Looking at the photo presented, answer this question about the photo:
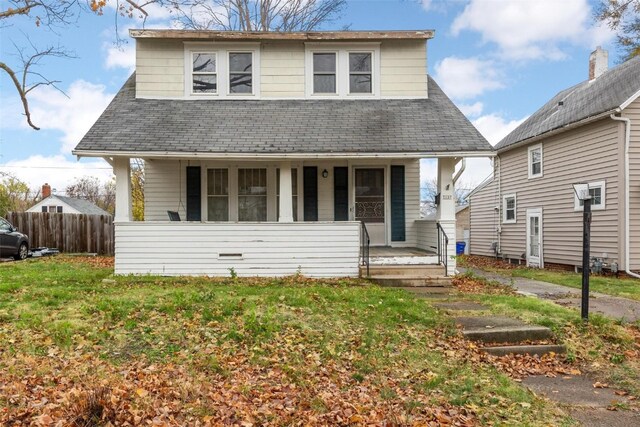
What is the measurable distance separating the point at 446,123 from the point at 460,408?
820 cm

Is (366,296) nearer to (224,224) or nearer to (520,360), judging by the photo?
(520,360)

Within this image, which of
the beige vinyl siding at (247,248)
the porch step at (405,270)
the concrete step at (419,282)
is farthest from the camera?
the beige vinyl siding at (247,248)

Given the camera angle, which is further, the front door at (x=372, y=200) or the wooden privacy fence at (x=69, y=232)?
the wooden privacy fence at (x=69, y=232)

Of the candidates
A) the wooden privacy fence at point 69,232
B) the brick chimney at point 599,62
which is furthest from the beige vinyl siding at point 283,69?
the brick chimney at point 599,62

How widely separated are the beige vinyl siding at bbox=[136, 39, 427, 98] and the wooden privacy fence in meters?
7.81

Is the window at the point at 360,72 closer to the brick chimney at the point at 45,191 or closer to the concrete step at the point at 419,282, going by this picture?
the concrete step at the point at 419,282

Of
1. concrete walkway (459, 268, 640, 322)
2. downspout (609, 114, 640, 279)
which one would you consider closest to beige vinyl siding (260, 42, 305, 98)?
concrete walkway (459, 268, 640, 322)

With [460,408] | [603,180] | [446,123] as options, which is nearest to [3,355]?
[460,408]

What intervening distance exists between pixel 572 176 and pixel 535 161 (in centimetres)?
245

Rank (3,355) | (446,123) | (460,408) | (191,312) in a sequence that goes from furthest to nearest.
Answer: (446,123) → (191,312) → (3,355) → (460,408)

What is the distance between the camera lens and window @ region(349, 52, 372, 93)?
11.7 m

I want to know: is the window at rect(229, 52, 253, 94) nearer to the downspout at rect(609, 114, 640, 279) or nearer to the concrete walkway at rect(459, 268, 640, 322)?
the concrete walkway at rect(459, 268, 640, 322)

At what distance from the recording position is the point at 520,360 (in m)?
5.14

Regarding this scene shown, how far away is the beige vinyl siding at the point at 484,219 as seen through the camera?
19688 mm
